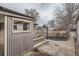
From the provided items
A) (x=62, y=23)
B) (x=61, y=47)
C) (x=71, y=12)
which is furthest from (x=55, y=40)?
(x=71, y=12)

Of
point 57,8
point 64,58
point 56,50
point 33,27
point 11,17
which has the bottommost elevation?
point 64,58

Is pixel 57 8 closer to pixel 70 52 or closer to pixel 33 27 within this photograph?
pixel 33 27

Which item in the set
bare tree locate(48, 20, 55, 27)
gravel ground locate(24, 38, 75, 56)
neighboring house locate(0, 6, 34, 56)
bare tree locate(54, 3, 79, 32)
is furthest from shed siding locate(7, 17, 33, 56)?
bare tree locate(54, 3, 79, 32)

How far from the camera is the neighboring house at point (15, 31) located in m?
2.57

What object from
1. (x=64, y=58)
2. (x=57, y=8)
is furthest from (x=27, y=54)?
(x=57, y=8)

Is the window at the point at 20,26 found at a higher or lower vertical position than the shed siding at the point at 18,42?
higher

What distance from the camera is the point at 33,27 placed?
107 inches

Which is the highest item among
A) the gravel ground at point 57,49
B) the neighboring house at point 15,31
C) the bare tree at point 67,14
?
the bare tree at point 67,14

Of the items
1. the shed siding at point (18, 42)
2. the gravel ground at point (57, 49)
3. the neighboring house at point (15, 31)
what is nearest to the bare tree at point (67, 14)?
the gravel ground at point (57, 49)

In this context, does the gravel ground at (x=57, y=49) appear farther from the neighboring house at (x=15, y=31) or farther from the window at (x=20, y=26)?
the window at (x=20, y=26)

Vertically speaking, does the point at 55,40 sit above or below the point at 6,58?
above

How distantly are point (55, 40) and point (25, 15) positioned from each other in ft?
2.65

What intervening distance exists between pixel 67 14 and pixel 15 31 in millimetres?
1107

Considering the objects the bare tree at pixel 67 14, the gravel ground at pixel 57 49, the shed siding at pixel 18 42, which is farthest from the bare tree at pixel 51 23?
the shed siding at pixel 18 42
